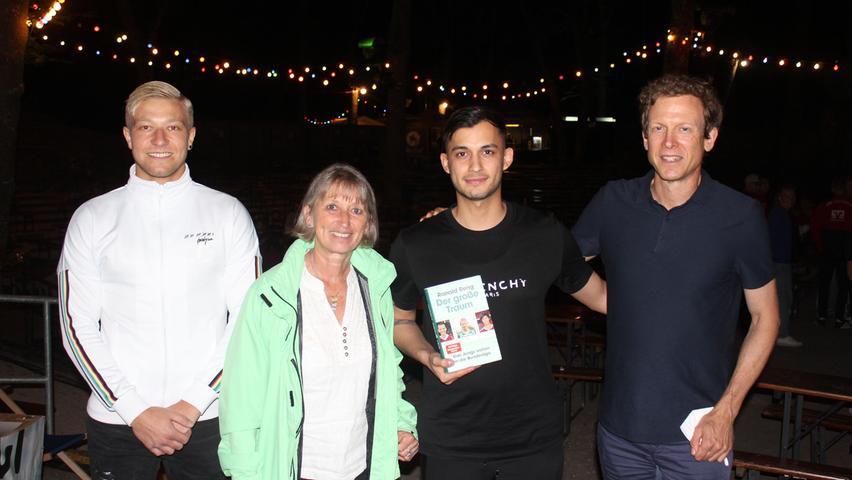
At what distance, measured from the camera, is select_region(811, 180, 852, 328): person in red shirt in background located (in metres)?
10.2

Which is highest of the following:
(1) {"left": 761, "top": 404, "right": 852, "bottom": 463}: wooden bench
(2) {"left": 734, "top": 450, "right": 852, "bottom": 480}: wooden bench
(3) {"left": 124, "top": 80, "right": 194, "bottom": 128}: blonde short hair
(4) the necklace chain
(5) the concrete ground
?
A: (3) {"left": 124, "top": 80, "right": 194, "bottom": 128}: blonde short hair

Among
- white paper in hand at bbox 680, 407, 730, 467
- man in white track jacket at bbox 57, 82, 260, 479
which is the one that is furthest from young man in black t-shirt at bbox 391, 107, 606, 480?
man in white track jacket at bbox 57, 82, 260, 479

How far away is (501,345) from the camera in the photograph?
3.11 m

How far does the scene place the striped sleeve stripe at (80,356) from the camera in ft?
9.78

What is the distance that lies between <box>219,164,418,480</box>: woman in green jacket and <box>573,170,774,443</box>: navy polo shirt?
0.98m

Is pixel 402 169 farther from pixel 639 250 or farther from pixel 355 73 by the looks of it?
pixel 639 250

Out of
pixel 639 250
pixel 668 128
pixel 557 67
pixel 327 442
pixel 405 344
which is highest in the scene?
pixel 557 67

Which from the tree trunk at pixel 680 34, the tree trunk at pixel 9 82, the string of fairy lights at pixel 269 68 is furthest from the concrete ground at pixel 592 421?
the string of fairy lights at pixel 269 68

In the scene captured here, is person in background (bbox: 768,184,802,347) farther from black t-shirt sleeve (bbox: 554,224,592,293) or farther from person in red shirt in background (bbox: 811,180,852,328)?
black t-shirt sleeve (bbox: 554,224,592,293)

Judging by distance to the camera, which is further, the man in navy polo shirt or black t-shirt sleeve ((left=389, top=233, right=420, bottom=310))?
black t-shirt sleeve ((left=389, top=233, right=420, bottom=310))

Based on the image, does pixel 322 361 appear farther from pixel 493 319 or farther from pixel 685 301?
pixel 685 301

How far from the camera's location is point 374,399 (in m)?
3.09

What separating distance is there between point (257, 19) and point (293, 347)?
1704 inches

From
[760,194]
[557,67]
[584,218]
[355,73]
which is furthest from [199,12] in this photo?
[584,218]
